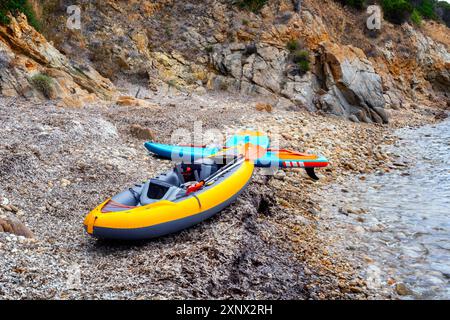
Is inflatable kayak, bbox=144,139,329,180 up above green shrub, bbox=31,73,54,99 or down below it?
below

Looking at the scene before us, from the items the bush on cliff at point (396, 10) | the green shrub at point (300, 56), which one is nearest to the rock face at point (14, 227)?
the green shrub at point (300, 56)

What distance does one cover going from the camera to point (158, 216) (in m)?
4.76

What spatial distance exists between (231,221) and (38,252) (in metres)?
2.41

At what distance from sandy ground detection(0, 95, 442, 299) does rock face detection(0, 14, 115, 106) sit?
96 centimetres

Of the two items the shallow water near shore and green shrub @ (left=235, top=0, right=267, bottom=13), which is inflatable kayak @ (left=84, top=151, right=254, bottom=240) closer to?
the shallow water near shore

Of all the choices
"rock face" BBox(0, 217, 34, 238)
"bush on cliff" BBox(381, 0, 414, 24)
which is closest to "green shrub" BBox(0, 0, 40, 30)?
"rock face" BBox(0, 217, 34, 238)

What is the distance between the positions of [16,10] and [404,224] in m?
12.4

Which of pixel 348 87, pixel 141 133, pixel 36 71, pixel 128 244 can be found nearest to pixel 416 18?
pixel 348 87

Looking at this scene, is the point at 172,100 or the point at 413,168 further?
the point at 172,100

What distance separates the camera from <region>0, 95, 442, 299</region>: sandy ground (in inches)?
160

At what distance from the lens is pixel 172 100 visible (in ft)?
50.4

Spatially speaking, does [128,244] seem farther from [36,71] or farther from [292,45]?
[292,45]
